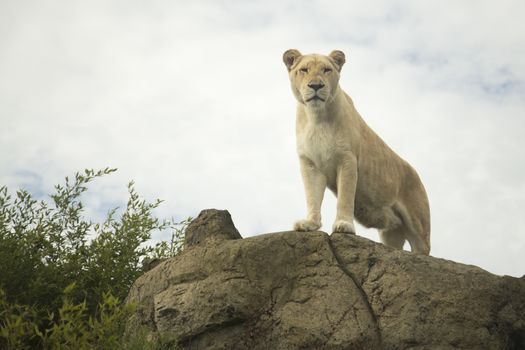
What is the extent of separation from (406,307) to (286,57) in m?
3.82

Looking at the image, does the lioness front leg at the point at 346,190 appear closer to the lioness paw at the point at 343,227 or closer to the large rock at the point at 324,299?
the lioness paw at the point at 343,227

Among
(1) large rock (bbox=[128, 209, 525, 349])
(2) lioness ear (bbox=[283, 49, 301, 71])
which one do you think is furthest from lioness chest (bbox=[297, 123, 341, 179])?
(1) large rock (bbox=[128, 209, 525, 349])

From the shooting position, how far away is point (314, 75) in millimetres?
9500

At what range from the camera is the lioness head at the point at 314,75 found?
30.9 feet

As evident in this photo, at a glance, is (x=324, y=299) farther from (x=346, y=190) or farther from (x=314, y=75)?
(x=314, y=75)

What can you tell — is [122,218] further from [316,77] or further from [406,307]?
[406,307]

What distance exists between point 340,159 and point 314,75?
1.13 metres

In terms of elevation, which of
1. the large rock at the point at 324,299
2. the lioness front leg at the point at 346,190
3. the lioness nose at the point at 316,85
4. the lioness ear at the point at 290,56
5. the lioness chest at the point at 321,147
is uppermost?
the lioness ear at the point at 290,56

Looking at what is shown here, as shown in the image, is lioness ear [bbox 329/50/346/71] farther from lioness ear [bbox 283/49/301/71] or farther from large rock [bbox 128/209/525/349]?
large rock [bbox 128/209/525/349]

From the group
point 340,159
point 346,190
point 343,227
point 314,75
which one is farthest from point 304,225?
point 314,75

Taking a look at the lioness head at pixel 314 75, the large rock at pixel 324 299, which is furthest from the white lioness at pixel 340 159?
the large rock at pixel 324 299

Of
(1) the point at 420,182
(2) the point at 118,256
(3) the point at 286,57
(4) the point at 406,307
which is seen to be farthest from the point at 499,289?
(2) the point at 118,256

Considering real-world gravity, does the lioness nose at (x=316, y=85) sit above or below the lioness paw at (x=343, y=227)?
above

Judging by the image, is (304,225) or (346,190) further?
(346,190)
